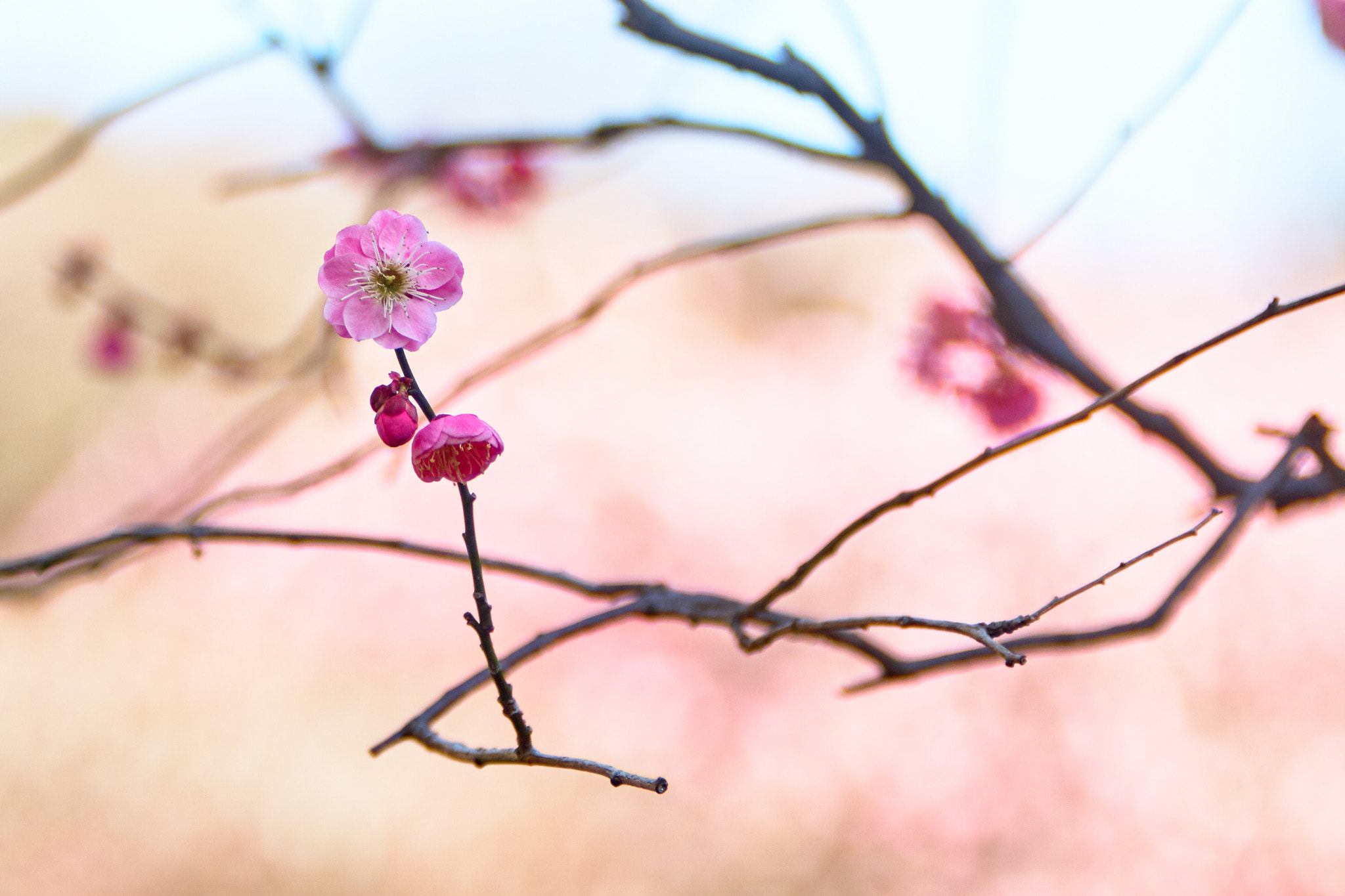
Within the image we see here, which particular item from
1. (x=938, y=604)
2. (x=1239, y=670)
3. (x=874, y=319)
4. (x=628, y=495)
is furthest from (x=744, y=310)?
(x=1239, y=670)

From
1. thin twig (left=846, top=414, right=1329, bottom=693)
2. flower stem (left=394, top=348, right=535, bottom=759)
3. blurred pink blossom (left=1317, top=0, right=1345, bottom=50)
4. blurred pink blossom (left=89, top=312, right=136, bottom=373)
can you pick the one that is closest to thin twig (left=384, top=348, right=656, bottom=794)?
flower stem (left=394, top=348, right=535, bottom=759)

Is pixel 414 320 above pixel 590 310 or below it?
below

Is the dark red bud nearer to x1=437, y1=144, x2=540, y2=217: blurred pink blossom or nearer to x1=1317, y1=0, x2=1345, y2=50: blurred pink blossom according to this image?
x1=1317, y1=0, x2=1345, y2=50: blurred pink blossom

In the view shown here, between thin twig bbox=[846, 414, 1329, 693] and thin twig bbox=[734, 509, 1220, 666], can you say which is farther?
thin twig bbox=[846, 414, 1329, 693]

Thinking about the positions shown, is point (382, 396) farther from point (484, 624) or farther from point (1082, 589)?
point (1082, 589)

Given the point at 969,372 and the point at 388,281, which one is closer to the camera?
the point at 388,281

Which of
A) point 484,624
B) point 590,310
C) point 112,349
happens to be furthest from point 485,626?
point 112,349
